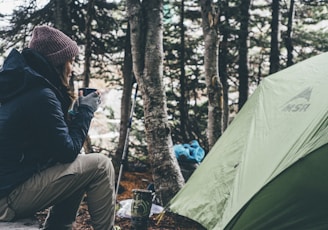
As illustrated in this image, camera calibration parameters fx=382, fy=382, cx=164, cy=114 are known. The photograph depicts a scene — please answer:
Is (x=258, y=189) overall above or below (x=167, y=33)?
below

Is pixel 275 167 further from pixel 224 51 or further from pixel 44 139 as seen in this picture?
pixel 224 51

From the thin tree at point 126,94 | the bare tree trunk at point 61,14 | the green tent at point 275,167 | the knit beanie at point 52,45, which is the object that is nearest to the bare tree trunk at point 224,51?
the thin tree at point 126,94

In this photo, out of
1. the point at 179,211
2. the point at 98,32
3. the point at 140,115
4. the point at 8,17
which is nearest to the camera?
the point at 179,211

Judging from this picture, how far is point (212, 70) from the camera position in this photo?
6.51m

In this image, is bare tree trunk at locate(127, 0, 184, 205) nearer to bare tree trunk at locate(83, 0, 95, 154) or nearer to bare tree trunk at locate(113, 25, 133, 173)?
bare tree trunk at locate(83, 0, 95, 154)

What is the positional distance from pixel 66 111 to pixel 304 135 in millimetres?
1954

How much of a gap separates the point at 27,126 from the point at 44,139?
0.15 meters

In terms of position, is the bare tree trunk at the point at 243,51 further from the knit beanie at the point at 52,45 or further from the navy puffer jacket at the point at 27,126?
the navy puffer jacket at the point at 27,126

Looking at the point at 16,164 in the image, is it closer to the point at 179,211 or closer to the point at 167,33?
the point at 179,211

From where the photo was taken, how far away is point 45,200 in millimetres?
2881

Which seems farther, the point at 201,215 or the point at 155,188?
the point at 155,188

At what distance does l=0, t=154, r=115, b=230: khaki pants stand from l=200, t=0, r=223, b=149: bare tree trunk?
3.50 metres

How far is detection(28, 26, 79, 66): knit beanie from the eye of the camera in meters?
3.02

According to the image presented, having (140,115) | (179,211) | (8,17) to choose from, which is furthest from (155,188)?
(8,17)
